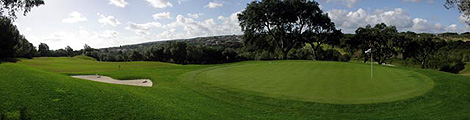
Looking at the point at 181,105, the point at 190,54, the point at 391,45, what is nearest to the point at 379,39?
the point at 391,45

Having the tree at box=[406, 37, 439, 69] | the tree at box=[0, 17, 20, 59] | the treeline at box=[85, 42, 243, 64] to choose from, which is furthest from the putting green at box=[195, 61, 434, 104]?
the tree at box=[406, 37, 439, 69]

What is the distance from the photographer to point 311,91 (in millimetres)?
11664

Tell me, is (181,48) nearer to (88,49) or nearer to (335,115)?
(88,49)

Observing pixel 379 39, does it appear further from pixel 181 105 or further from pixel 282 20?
pixel 181 105

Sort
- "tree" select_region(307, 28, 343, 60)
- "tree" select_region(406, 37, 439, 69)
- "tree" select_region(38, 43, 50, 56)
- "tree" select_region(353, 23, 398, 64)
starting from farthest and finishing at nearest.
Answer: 1. "tree" select_region(38, 43, 50, 56)
2. "tree" select_region(406, 37, 439, 69)
3. "tree" select_region(353, 23, 398, 64)
4. "tree" select_region(307, 28, 343, 60)

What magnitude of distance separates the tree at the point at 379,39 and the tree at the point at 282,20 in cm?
991

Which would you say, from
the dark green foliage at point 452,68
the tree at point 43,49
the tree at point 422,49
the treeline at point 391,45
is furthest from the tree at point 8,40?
the tree at point 422,49

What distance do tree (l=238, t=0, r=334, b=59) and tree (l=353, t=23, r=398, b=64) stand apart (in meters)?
9.91

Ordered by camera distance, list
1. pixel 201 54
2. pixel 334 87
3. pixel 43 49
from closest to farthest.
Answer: pixel 334 87
pixel 201 54
pixel 43 49

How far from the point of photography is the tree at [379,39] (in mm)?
49366

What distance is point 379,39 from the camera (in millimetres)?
50031

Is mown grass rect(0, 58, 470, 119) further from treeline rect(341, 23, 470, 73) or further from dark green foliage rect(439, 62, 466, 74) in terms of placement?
treeline rect(341, 23, 470, 73)

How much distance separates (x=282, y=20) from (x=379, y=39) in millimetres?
19225

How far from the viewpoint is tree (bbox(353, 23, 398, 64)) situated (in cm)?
4937
